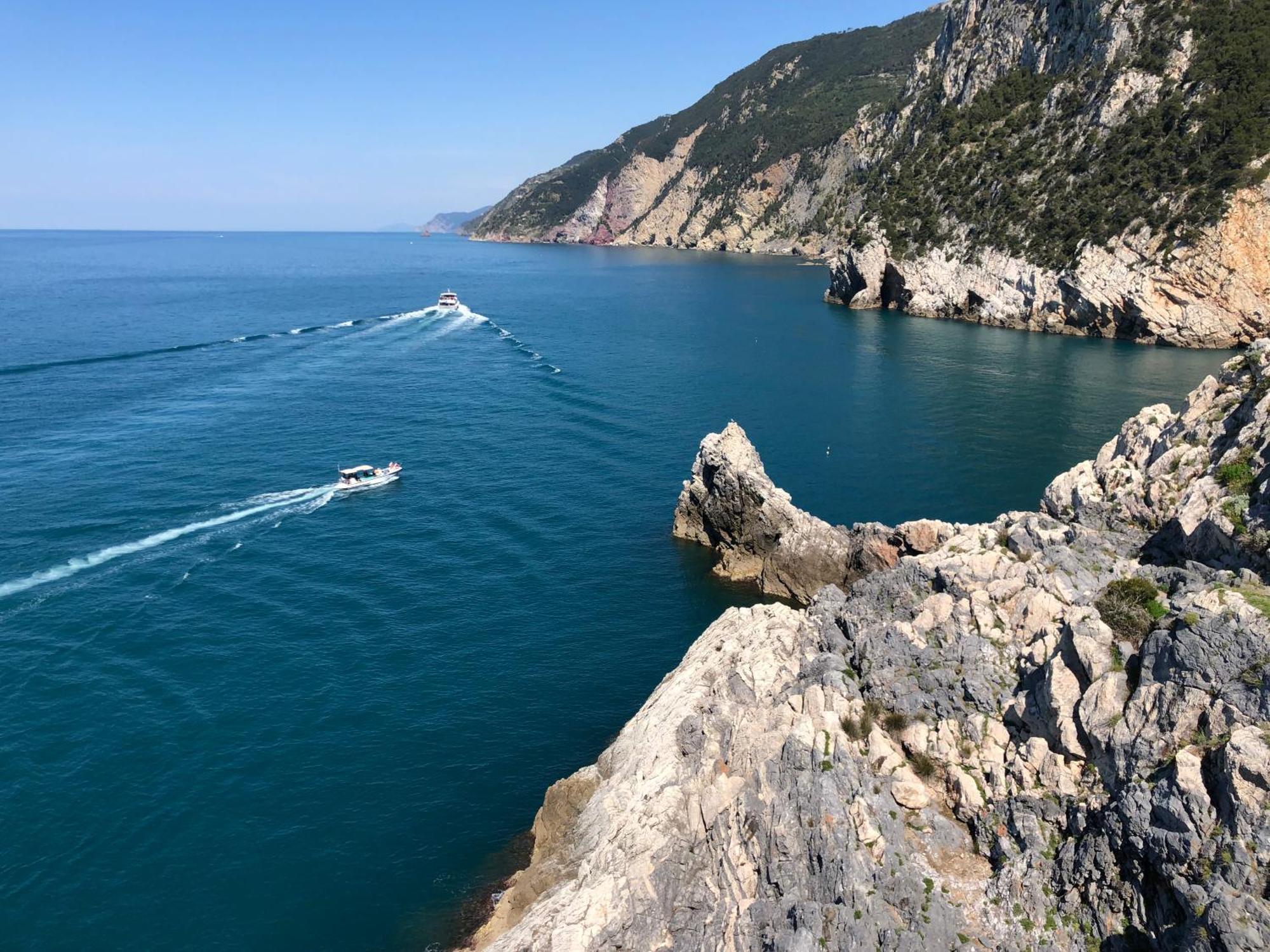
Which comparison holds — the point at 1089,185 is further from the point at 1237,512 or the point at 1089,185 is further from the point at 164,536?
the point at 164,536

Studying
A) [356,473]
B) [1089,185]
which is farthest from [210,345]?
[1089,185]

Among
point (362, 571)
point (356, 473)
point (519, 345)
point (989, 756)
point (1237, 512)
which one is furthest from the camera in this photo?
point (519, 345)

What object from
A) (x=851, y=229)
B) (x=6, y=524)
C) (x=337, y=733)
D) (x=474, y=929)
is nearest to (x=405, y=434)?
(x=6, y=524)

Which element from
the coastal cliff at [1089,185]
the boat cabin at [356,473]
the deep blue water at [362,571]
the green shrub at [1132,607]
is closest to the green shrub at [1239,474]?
the green shrub at [1132,607]

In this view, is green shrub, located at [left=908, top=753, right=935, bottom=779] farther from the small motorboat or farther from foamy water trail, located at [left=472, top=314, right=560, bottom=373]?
foamy water trail, located at [left=472, top=314, right=560, bottom=373]

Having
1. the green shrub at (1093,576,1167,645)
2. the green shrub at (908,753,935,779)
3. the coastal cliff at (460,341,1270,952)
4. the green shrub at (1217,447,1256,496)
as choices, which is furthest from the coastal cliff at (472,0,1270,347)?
the green shrub at (908,753,935,779)

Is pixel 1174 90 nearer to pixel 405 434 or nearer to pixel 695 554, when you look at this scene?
pixel 695 554
